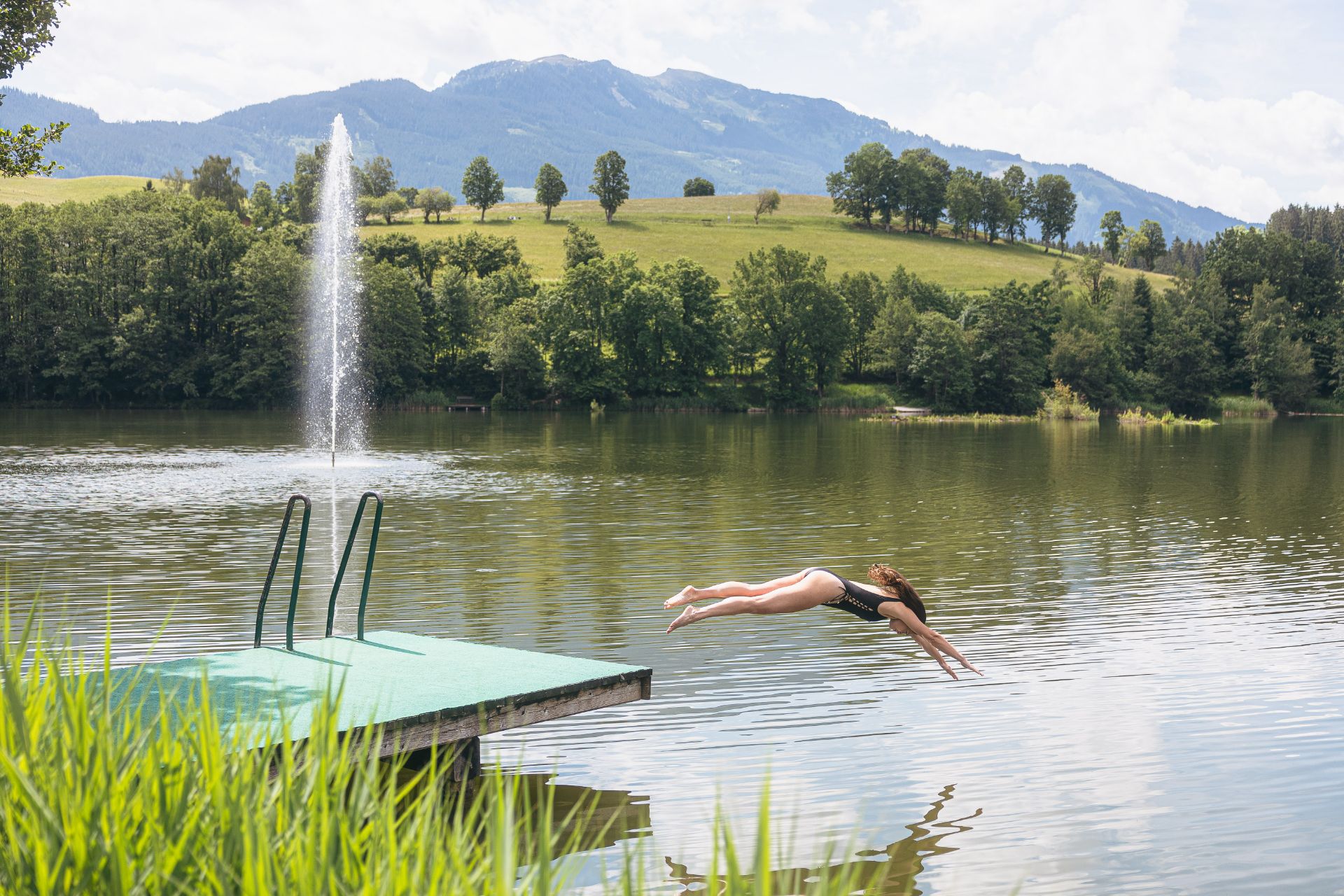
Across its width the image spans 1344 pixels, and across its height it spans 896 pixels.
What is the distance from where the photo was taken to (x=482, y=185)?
143125mm

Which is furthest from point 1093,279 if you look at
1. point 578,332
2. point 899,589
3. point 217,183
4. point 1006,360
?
point 899,589

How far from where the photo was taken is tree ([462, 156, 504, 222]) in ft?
468

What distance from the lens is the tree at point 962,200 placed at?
143250mm

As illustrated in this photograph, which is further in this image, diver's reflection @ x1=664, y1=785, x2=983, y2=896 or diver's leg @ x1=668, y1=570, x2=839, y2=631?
diver's leg @ x1=668, y1=570, x2=839, y2=631

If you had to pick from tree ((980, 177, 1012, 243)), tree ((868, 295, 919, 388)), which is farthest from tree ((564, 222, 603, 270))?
tree ((980, 177, 1012, 243))

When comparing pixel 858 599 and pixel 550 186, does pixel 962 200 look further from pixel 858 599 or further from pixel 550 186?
pixel 858 599

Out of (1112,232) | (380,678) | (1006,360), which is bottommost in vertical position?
(380,678)

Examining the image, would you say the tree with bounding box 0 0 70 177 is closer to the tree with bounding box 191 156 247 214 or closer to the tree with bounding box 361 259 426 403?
the tree with bounding box 361 259 426 403

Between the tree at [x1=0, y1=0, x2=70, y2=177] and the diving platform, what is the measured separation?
1423 centimetres

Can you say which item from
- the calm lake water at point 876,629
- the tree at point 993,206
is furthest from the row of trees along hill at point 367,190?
the calm lake water at point 876,629

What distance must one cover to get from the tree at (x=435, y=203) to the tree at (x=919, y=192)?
53.4 metres

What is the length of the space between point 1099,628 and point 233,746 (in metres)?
12.4

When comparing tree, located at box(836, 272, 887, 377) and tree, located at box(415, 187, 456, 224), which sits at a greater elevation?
tree, located at box(415, 187, 456, 224)

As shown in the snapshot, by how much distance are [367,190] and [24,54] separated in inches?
5493
